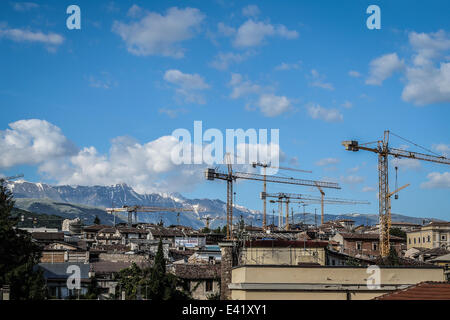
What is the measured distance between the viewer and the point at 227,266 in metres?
35.6

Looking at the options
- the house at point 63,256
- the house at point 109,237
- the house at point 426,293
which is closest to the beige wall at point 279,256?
the house at point 426,293

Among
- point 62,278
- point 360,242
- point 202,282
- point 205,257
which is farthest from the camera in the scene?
point 360,242

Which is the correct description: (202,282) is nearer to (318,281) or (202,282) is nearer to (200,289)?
(200,289)

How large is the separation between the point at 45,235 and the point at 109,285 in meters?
41.4

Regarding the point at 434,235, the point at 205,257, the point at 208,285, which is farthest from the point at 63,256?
the point at 434,235

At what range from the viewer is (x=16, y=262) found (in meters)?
37.4

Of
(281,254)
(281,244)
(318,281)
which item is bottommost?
(318,281)

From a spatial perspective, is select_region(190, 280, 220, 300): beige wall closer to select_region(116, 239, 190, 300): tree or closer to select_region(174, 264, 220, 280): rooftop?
select_region(174, 264, 220, 280): rooftop

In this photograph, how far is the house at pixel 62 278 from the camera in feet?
133

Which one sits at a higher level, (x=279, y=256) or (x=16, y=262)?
(x=279, y=256)

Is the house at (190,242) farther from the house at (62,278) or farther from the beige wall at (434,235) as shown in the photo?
the house at (62,278)

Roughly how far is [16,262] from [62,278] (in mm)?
4877
